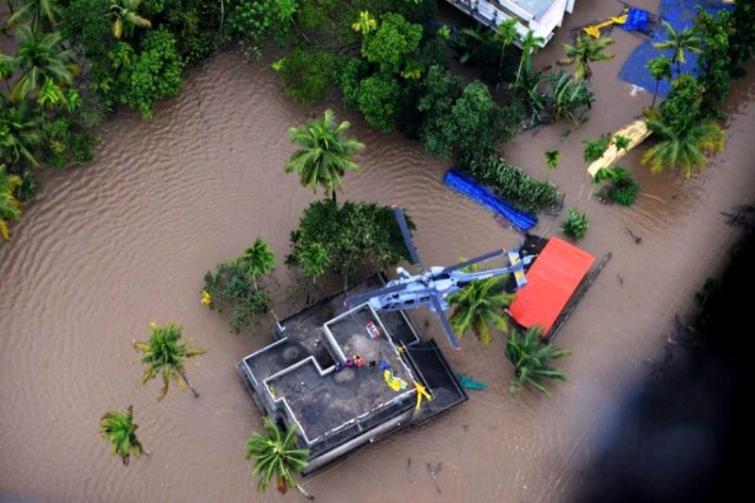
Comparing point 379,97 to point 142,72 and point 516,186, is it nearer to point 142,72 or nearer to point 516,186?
point 516,186

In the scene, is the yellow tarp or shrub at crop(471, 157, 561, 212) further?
the yellow tarp

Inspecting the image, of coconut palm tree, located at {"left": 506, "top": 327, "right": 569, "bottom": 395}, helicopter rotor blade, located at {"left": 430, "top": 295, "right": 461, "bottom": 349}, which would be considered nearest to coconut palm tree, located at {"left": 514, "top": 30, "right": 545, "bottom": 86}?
coconut palm tree, located at {"left": 506, "top": 327, "right": 569, "bottom": 395}

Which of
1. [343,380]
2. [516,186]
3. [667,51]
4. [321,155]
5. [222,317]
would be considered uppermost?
[667,51]

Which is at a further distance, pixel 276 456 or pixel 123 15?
pixel 123 15

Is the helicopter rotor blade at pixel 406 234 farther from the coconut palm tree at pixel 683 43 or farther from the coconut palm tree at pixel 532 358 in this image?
the coconut palm tree at pixel 683 43

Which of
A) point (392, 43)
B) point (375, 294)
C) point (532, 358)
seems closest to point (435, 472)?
point (532, 358)

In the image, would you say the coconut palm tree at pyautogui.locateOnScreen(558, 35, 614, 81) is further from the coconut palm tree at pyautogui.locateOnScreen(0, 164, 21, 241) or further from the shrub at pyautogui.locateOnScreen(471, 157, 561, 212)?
the coconut palm tree at pyautogui.locateOnScreen(0, 164, 21, 241)

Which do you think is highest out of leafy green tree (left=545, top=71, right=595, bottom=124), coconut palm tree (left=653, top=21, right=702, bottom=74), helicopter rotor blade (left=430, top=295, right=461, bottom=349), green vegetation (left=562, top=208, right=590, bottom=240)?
coconut palm tree (left=653, top=21, right=702, bottom=74)
